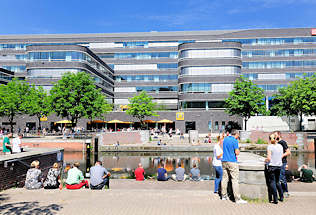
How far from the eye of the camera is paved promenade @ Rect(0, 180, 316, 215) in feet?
23.9

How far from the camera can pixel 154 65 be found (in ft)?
247

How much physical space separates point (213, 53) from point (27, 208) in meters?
56.1

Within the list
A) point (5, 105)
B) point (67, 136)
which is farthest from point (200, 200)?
point (5, 105)

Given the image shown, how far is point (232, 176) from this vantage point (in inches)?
319

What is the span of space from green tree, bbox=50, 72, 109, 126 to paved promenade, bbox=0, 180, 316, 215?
1144 inches

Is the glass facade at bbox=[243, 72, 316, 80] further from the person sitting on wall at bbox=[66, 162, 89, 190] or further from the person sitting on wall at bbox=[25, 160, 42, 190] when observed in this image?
the person sitting on wall at bbox=[25, 160, 42, 190]

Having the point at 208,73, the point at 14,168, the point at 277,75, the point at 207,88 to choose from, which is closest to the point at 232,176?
the point at 14,168

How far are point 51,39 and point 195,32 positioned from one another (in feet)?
Result: 132

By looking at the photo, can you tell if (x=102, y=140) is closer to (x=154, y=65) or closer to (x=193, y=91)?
(x=193, y=91)

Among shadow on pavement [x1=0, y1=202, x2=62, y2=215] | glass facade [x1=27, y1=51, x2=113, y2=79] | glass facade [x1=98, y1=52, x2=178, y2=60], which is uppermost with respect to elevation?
glass facade [x1=98, y1=52, x2=178, y2=60]

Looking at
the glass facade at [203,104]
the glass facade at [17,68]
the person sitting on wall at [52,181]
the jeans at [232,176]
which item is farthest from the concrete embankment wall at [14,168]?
the glass facade at [17,68]

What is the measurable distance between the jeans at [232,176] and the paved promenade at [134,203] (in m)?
0.33

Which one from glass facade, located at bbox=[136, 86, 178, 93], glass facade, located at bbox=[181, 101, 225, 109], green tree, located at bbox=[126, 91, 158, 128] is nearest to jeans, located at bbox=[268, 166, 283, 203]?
green tree, located at bbox=[126, 91, 158, 128]

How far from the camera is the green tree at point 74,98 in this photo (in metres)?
37.8
